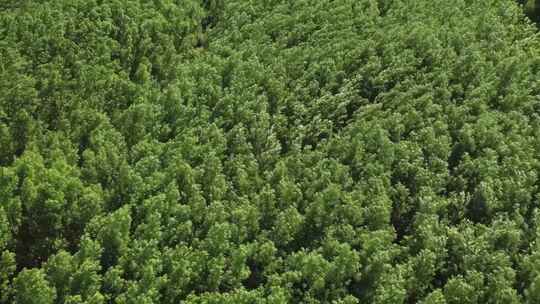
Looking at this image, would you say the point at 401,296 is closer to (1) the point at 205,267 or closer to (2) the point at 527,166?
(1) the point at 205,267

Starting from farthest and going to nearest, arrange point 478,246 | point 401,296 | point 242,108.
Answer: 1. point 242,108
2. point 478,246
3. point 401,296

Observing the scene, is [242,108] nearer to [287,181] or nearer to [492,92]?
[287,181]

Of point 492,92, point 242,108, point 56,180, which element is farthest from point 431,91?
point 56,180

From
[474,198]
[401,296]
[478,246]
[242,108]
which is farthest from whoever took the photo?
[242,108]

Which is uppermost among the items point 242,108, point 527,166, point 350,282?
point 242,108

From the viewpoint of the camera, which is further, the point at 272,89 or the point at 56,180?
the point at 272,89

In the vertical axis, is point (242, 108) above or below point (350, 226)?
above

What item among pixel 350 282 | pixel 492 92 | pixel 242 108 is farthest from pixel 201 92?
pixel 492 92
